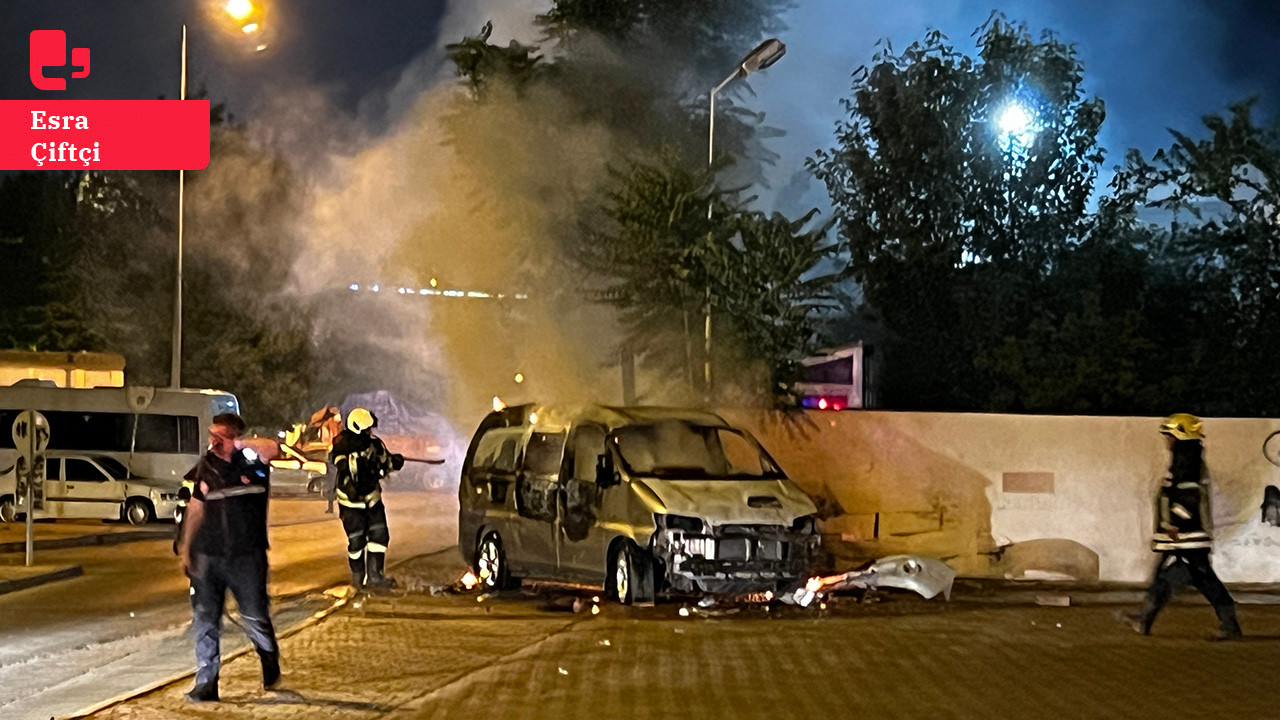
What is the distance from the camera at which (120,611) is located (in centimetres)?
1347

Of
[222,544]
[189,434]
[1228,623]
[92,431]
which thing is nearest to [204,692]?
[222,544]

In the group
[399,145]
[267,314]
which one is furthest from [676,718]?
[267,314]

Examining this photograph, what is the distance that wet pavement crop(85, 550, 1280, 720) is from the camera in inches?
333

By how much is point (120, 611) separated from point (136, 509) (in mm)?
11056

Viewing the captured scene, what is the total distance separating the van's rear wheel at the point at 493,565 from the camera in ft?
47.6

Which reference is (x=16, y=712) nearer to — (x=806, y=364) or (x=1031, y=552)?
(x=1031, y=552)

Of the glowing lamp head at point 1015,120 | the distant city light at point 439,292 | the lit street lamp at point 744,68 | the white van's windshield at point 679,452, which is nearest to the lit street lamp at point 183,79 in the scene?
the distant city light at point 439,292

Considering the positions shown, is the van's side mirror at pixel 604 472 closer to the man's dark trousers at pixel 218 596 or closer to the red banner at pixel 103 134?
the man's dark trousers at pixel 218 596

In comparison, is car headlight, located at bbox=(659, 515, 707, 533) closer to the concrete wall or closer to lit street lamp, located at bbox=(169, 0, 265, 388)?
the concrete wall

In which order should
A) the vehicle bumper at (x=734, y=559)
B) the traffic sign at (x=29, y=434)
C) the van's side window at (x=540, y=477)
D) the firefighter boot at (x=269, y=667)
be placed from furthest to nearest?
the traffic sign at (x=29, y=434), the van's side window at (x=540, y=477), the vehicle bumper at (x=734, y=559), the firefighter boot at (x=269, y=667)

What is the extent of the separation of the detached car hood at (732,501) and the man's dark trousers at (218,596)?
478 cm

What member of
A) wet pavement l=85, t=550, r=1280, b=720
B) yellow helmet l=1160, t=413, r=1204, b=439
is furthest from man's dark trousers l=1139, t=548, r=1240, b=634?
yellow helmet l=1160, t=413, r=1204, b=439

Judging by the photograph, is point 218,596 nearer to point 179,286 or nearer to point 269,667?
point 269,667

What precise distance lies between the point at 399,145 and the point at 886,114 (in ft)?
32.4
